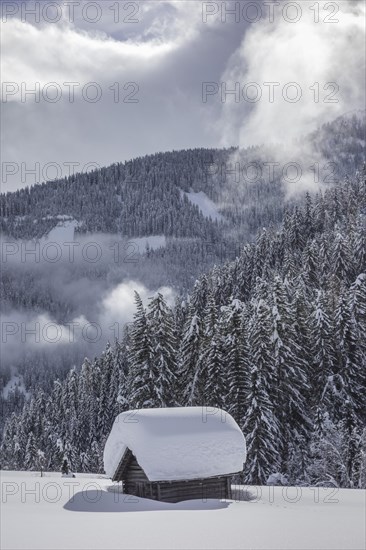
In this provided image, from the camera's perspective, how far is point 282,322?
133 ft

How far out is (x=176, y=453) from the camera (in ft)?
77.0

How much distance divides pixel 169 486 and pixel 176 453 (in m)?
1.84

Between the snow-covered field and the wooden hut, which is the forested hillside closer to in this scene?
the wooden hut

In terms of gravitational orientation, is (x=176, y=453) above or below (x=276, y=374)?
below

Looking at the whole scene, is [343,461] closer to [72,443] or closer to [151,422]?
[151,422]

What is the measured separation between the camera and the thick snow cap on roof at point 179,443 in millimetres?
23375

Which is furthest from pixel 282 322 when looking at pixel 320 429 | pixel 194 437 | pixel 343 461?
pixel 194 437

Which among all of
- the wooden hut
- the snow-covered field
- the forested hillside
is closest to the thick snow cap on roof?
the wooden hut

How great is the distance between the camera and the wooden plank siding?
23859 millimetres

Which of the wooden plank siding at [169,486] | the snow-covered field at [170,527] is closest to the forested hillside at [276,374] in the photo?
the wooden plank siding at [169,486]

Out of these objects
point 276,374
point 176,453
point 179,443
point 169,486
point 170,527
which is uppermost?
point 276,374

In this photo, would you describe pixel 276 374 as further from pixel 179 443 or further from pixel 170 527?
pixel 170 527

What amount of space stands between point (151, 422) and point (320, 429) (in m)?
17.3

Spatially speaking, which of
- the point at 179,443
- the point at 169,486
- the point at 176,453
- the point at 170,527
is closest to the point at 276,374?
the point at 179,443
